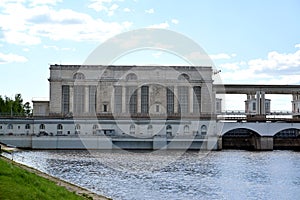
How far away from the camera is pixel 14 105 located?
105 m

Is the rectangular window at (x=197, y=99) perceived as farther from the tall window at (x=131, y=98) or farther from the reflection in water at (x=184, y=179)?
the reflection in water at (x=184, y=179)

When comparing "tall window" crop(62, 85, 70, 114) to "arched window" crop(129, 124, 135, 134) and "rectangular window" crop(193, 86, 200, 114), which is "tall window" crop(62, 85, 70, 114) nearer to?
"arched window" crop(129, 124, 135, 134)

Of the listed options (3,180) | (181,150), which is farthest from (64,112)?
(3,180)

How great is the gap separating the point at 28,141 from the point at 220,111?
33974 mm

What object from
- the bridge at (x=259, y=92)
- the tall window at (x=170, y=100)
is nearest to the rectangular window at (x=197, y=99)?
the tall window at (x=170, y=100)

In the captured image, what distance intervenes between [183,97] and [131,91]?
29.1 ft

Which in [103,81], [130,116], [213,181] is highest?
[103,81]

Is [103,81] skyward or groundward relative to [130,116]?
skyward

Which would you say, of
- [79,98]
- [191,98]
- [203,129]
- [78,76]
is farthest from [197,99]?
[78,76]

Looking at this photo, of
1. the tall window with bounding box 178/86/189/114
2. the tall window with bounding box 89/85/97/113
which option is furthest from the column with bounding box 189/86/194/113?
the tall window with bounding box 89/85/97/113

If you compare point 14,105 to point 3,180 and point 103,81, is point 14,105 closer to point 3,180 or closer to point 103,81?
point 103,81

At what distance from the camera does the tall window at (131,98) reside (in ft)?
286

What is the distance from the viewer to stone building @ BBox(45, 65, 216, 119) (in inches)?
3383

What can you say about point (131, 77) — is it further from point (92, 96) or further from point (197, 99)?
point (197, 99)
